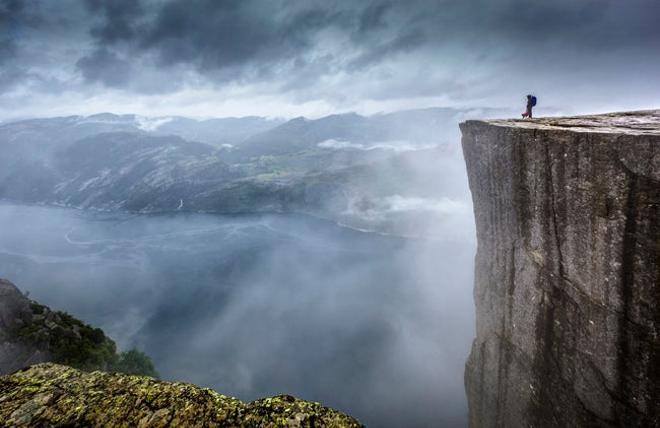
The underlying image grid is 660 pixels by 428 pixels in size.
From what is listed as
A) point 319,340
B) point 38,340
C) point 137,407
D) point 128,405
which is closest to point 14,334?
point 38,340

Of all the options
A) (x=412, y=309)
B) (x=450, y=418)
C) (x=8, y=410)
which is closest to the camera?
(x=8, y=410)

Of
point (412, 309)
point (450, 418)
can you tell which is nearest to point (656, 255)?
point (450, 418)

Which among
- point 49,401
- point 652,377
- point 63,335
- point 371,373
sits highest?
point 49,401

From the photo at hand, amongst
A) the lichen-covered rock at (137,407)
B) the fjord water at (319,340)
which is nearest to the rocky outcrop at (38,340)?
the lichen-covered rock at (137,407)

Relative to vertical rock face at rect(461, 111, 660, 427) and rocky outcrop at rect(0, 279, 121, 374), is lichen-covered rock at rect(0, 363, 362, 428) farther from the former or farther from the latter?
rocky outcrop at rect(0, 279, 121, 374)

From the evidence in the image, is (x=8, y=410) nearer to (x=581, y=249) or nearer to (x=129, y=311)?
(x=581, y=249)

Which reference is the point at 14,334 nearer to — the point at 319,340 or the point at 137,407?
→ the point at 137,407
